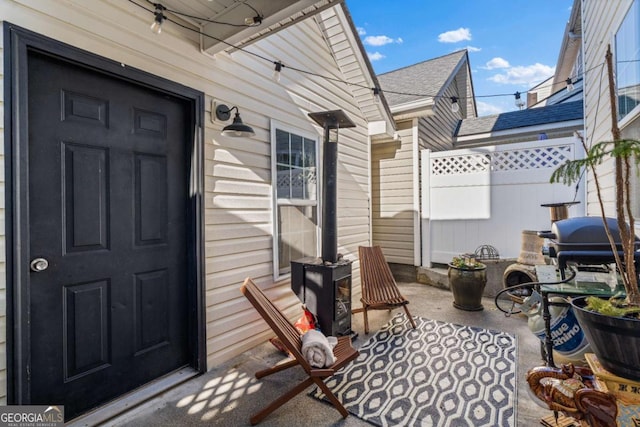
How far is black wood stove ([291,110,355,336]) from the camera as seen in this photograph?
9.14 feet

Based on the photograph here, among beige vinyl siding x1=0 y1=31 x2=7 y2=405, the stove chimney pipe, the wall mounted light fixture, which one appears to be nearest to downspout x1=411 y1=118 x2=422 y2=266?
the stove chimney pipe

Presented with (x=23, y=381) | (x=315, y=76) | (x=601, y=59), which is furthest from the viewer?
(x=315, y=76)

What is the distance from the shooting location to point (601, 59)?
331cm

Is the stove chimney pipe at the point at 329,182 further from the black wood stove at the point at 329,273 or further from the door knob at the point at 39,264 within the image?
the door knob at the point at 39,264

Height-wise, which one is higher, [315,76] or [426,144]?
[315,76]

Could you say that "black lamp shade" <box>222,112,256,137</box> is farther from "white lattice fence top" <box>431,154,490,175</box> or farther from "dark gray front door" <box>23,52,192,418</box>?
"white lattice fence top" <box>431,154,490,175</box>

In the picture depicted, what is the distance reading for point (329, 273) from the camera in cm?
277

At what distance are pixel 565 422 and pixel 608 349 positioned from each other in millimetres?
825

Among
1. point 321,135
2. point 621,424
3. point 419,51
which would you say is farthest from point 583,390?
point 419,51

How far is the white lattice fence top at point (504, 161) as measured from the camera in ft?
14.7

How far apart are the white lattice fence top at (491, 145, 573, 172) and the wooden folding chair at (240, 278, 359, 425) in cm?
396

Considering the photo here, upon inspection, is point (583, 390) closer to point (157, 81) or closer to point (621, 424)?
point (621, 424)

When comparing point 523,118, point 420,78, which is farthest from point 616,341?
point 523,118

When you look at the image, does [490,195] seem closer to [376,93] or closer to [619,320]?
[376,93]
